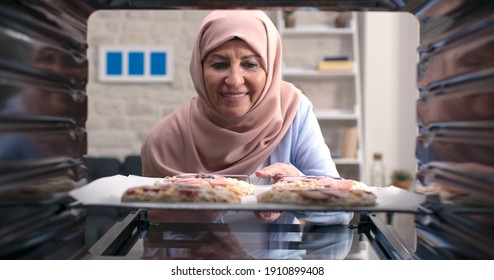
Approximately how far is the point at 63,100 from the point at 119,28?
312 centimetres

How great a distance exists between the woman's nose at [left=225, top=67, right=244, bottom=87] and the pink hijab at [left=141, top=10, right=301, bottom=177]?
69mm

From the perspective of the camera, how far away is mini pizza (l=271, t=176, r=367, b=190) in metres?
0.95

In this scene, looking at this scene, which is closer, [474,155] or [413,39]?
[474,155]

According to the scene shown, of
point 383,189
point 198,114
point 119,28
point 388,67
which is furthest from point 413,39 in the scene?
point 383,189

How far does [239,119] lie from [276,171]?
0.89 feet

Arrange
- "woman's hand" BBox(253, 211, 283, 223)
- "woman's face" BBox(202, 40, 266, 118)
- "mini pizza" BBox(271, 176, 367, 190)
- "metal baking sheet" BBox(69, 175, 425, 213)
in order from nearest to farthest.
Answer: "metal baking sheet" BBox(69, 175, 425, 213), "mini pizza" BBox(271, 176, 367, 190), "woman's hand" BBox(253, 211, 283, 223), "woman's face" BBox(202, 40, 266, 118)

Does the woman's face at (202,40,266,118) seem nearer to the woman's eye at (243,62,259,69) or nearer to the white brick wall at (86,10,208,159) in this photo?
the woman's eye at (243,62,259,69)

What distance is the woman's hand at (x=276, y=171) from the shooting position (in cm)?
118

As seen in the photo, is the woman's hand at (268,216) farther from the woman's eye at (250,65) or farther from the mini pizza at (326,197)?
the woman's eye at (250,65)

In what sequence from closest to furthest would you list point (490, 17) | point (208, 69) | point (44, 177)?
point (490, 17) < point (44, 177) < point (208, 69)

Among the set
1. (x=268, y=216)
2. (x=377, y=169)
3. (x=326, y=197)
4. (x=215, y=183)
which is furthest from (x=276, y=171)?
(x=377, y=169)

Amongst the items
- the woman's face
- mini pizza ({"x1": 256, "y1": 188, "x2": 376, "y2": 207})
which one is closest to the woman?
the woman's face

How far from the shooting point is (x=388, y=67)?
394 centimetres
